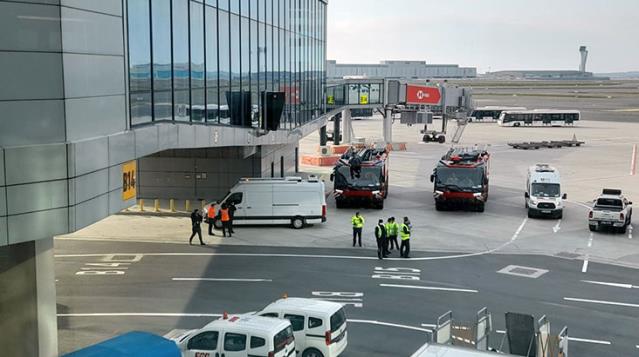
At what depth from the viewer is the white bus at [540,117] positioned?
96.1 metres

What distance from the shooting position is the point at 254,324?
14.7m

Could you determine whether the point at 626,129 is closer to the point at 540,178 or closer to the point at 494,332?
the point at 540,178

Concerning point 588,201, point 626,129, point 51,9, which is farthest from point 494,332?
point 626,129

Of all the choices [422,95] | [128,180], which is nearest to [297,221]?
[128,180]

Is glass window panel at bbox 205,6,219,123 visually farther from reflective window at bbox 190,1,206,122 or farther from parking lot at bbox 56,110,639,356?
parking lot at bbox 56,110,639,356

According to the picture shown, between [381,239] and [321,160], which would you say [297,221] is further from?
[321,160]

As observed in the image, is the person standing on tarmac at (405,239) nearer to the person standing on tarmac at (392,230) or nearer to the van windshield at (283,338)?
the person standing on tarmac at (392,230)

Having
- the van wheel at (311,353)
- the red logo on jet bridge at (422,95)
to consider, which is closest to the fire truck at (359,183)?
the van wheel at (311,353)

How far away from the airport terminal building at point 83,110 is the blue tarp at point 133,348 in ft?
5.47

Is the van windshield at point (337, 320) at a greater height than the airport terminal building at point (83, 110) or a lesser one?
lesser

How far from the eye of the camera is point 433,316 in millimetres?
19422

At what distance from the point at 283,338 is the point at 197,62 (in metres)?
10.4

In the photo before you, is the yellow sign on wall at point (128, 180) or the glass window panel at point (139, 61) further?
the glass window panel at point (139, 61)

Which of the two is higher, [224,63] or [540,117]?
[224,63]
